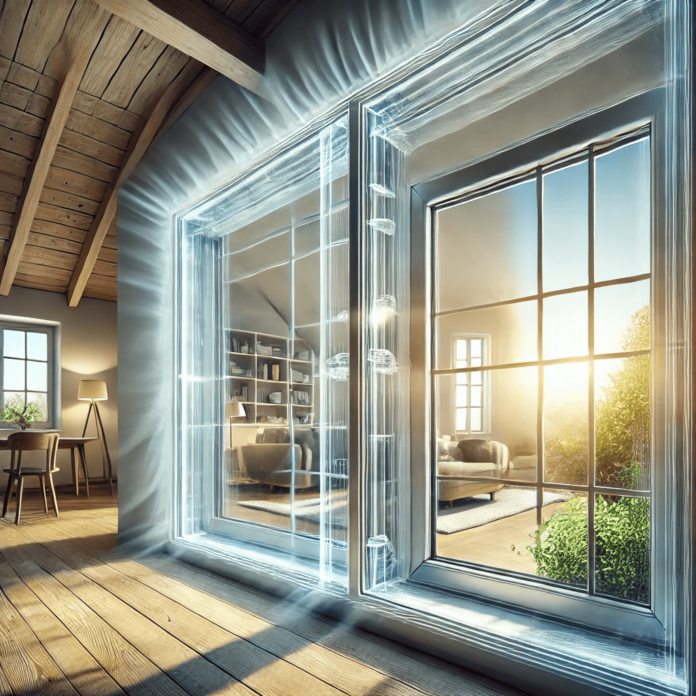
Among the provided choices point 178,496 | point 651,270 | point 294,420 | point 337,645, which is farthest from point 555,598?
point 178,496

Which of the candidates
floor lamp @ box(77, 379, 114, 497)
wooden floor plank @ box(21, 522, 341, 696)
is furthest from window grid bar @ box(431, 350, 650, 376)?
floor lamp @ box(77, 379, 114, 497)

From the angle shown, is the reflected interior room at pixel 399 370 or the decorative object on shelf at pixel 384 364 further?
the decorative object on shelf at pixel 384 364

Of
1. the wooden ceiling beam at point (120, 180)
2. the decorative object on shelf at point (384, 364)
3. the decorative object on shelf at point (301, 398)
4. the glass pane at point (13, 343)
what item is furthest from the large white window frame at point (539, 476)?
the glass pane at point (13, 343)

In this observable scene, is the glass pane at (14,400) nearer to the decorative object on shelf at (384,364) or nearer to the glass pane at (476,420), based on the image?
the decorative object on shelf at (384,364)

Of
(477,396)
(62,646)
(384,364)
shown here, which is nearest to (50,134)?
(384,364)

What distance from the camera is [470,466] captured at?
2.03 m

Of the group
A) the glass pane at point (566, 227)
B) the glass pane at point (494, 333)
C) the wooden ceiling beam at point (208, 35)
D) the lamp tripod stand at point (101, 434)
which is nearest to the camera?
the glass pane at point (566, 227)

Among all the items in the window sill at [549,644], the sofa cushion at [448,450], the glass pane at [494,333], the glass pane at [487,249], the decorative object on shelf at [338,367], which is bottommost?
the window sill at [549,644]

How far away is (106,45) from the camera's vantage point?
3.71 m

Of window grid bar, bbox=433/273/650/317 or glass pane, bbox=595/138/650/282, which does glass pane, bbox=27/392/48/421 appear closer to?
window grid bar, bbox=433/273/650/317

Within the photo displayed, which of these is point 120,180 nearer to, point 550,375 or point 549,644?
point 550,375

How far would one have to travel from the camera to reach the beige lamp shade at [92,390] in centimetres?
627

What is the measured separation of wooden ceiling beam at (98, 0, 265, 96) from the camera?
254cm

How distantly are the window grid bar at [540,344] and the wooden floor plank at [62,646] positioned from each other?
1415mm
